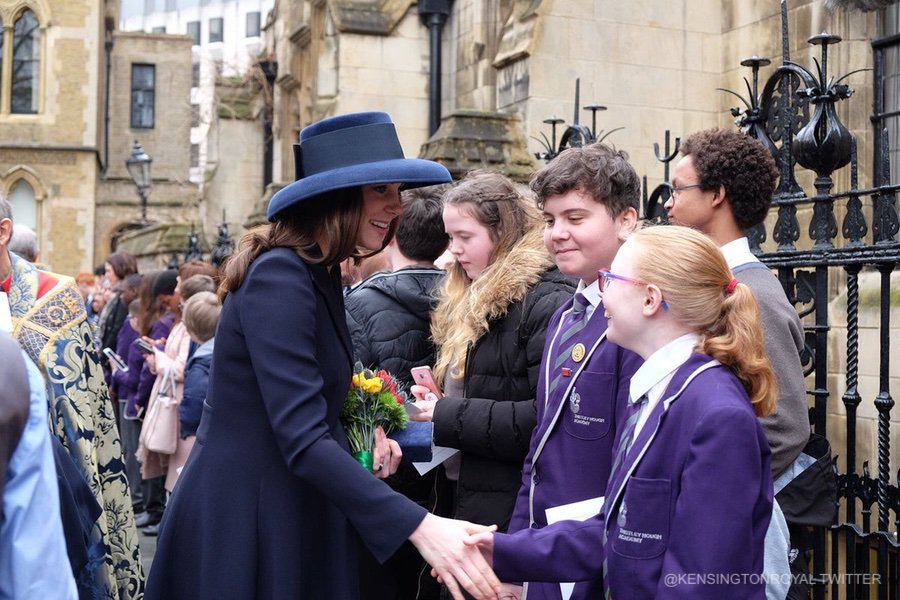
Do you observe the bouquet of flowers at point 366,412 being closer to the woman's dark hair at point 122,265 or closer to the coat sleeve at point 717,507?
the coat sleeve at point 717,507

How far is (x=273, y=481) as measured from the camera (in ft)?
9.79

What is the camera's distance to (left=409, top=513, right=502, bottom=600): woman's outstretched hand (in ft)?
9.40

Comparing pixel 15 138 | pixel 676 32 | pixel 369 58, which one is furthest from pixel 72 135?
pixel 676 32

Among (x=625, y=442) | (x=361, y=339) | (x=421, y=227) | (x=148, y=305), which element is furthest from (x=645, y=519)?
(x=148, y=305)

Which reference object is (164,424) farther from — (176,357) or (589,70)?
(589,70)

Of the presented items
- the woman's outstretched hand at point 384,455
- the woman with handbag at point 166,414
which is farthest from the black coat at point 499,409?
the woman with handbag at point 166,414

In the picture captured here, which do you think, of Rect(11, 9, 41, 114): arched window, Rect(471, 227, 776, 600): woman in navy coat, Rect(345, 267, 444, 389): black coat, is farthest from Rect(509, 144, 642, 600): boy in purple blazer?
Rect(11, 9, 41, 114): arched window

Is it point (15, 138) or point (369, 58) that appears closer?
point (369, 58)

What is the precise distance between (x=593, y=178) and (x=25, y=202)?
38.5 m

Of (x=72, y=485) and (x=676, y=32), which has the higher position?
(x=676, y=32)

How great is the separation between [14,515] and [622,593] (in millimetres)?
1359

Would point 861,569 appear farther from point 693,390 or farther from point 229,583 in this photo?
point 229,583

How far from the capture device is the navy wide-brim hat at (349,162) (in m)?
3.07

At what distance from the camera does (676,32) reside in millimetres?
11141
